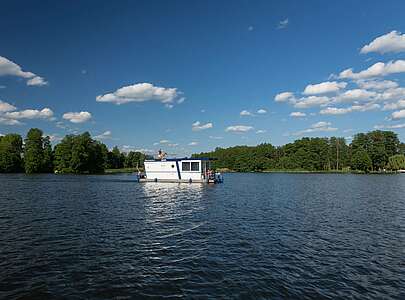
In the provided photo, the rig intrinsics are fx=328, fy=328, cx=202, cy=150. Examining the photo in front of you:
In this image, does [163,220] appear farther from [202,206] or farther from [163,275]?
[163,275]

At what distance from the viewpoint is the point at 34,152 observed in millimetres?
145250

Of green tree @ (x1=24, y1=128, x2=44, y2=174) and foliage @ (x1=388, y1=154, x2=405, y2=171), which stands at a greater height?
green tree @ (x1=24, y1=128, x2=44, y2=174)

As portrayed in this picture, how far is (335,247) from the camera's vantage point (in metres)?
19.5

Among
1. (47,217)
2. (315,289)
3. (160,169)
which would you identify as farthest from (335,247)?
(160,169)

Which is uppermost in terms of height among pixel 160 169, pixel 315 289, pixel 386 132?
pixel 386 132

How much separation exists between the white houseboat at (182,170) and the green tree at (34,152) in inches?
3369

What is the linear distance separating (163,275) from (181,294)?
7.39 ft

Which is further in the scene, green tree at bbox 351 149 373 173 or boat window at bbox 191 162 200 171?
green tree at bbox 351 149 373 173

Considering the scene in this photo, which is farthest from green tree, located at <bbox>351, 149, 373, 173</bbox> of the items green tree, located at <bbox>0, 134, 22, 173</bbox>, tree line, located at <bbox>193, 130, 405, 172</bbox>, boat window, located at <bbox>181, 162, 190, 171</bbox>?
green tree, located at <bbox>0, 134, 22, 173</bbox>

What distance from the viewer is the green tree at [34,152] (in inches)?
5650

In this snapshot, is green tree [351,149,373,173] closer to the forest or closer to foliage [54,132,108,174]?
the forest

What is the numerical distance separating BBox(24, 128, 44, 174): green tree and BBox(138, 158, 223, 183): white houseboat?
281ft

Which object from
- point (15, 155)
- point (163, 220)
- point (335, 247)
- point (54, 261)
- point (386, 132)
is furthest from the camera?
point (386, 132)

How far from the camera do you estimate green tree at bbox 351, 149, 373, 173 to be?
169 meters
